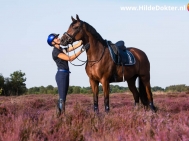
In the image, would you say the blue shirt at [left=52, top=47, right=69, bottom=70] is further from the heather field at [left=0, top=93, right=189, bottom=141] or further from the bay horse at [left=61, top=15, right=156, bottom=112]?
the heather field at [left=0, top=93, right=189, bottom=141]

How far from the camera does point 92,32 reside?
8.84 meters

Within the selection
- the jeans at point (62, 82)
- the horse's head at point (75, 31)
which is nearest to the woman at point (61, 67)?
the jeans at point (62, 82)

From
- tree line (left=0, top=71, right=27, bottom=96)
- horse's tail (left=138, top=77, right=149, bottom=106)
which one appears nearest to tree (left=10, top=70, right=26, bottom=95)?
tree line (left=0, top=71, right=27, bottom=96)

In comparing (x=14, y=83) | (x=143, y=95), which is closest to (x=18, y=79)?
(x=14, y=83)

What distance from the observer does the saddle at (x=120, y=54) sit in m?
9.13

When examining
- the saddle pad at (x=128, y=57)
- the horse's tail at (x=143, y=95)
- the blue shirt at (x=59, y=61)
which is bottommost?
the horse's tail at (x=143, y=95)

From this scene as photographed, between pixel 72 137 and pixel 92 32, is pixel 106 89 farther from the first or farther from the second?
pixel 72 137

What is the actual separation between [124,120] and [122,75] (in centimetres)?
371

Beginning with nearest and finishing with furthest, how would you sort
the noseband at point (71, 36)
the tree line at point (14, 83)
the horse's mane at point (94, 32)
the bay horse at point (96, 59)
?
the noseband at point (71, 36), the bay horse at point (96, 59), the horse's mane at point (94, 32), the tree line at point (14, 83)

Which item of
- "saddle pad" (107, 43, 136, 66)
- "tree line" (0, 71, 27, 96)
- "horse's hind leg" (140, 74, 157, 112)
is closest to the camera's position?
"saddle pad" (107, 43, 136, 66)

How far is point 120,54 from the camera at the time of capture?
30.8 ft

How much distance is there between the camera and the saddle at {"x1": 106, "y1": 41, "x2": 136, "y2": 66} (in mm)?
9134

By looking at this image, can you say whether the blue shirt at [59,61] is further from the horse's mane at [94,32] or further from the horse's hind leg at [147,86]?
the horse's hind leg at [147,86]

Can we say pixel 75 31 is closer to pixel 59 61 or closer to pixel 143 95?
pixel 59 61
